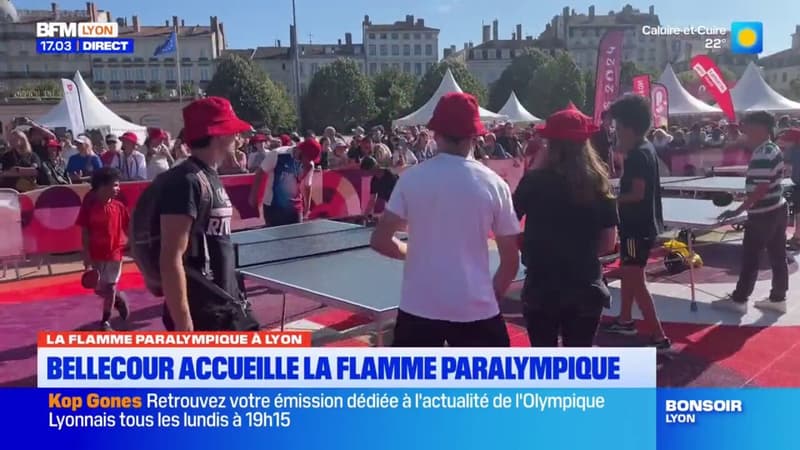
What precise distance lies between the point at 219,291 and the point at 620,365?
1725mm

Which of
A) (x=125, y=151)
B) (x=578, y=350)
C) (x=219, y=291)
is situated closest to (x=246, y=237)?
(x=219, y=291)

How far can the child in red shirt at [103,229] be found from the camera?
5.00m

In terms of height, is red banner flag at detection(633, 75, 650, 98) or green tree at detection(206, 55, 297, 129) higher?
green tree at detection(206, 55, 297, 129)

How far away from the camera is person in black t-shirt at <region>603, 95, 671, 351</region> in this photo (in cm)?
421

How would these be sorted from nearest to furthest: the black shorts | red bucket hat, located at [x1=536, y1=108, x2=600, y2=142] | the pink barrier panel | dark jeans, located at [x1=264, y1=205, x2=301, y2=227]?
red bucket hat, located at [x1=536, y1=108, x2=600, y2=142]
the black shorts
dark jeans, located at [x1=264, y1=205, x2=301, y2=227]
the pink barrier panel

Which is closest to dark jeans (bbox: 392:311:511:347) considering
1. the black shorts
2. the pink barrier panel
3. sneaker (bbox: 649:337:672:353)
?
the black shorts

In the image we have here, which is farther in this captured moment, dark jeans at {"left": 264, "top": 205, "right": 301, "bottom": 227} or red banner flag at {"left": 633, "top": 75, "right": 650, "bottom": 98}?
red banner flag at {"left": 633, "top": 75, "right": 650, "bottom": 98}

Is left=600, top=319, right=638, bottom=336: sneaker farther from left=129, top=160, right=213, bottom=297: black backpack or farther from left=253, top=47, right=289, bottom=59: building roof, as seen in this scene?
left=253, top=47, right=289, bottom=59: building roof

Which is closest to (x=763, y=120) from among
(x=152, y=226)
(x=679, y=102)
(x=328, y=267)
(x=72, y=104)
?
(x=328, y=267)

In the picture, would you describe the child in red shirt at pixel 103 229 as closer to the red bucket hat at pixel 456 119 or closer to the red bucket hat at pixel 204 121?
the red bucket hat at pixel 204 121

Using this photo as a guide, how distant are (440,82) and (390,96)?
475 centimetres

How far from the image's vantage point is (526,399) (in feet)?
9.82

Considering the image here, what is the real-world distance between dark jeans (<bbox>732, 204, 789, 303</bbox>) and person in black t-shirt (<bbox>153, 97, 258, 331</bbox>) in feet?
13.7

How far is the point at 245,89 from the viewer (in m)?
53.3
